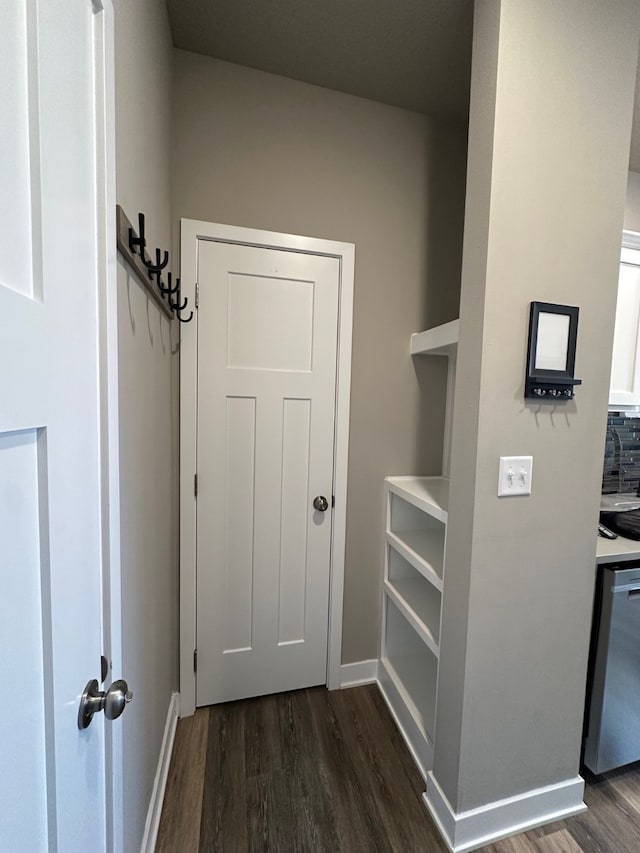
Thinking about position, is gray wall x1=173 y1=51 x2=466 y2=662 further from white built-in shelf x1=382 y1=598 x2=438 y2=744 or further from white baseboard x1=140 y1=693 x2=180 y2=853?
white baseboard x1=140 y1=693 x2=180 y2=853

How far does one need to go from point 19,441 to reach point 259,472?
1.32m

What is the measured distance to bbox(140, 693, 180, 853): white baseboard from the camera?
3.75 feet

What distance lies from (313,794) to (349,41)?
281cm

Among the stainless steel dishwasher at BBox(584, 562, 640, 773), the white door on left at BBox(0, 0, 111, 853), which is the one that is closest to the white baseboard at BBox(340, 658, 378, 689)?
the stainless steel dishwasher at BBox(584, 562, 640, 773)

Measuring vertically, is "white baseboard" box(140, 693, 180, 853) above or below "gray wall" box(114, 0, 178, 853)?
below

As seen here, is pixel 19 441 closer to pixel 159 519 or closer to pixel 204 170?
pixel 159 519

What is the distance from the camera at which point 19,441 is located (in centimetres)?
43

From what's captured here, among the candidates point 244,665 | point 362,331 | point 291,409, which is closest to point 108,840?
point 244,665

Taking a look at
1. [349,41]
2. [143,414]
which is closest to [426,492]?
[143,414]

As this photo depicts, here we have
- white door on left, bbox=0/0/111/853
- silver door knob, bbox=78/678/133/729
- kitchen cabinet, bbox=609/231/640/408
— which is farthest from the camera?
kitchen cabinet, bbox=609/231/640/408

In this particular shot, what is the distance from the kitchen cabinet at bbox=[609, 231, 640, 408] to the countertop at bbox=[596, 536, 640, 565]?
78 cm

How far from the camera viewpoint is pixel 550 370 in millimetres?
1187

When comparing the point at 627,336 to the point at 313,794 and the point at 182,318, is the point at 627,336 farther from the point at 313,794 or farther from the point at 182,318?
the point at 313,794

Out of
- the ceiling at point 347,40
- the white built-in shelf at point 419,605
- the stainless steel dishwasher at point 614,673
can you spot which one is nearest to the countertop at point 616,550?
the stainless steel dishwasher at point 614,673
